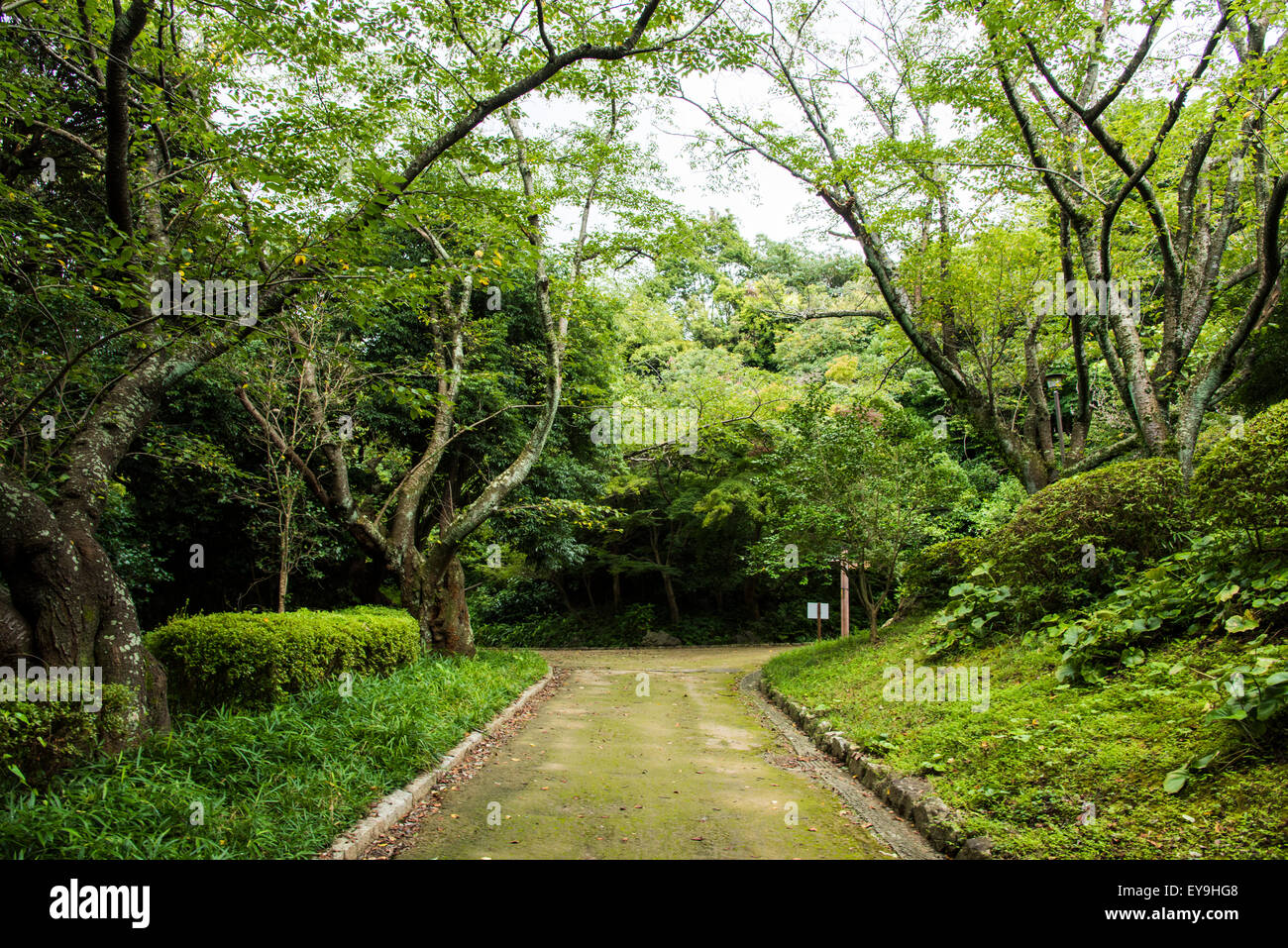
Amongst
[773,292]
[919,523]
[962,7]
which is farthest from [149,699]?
[773,292]

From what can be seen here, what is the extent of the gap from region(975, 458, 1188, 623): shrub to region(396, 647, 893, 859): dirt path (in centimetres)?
339

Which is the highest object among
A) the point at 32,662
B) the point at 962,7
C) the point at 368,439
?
the point at 962,7

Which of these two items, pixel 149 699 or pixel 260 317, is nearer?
pixel 149 699

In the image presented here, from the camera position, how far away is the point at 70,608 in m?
4.17

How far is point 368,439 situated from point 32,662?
319 inches

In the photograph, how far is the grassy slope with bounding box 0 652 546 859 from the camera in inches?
126

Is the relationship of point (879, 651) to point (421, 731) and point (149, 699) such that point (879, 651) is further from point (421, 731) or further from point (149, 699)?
point (149, 699)

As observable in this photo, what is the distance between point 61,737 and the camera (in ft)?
12.4

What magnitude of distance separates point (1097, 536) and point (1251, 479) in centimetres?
261
